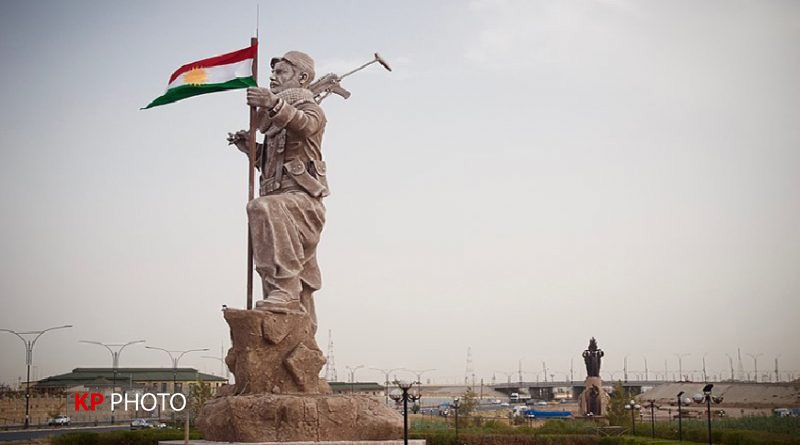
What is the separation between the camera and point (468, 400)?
44.2 metres

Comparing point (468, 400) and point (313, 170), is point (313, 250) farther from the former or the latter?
point (468, 400)

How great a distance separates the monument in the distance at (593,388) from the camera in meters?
48.0

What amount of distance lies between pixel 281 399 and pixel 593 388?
36.9 m

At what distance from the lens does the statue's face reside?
15938mm

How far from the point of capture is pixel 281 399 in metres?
13.7

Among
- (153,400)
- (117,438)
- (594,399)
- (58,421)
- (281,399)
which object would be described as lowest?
(58,421)

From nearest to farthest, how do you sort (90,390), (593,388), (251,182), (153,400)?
(251,182)
(153,400)
(593,388)
(90,390)

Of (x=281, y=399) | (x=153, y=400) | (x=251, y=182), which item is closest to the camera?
(x=281, y=399)

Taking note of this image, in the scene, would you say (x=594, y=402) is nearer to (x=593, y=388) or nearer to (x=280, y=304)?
(x=593, y=388)

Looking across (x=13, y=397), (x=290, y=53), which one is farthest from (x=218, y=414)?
(x=13, y=397)

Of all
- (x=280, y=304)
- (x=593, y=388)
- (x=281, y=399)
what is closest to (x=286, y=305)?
(x=280, y=304)

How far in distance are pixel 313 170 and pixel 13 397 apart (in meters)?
55.0

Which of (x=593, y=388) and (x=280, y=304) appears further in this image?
(x=593, y=388)

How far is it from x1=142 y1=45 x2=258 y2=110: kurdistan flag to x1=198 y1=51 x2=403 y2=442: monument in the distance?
0.49 metres
